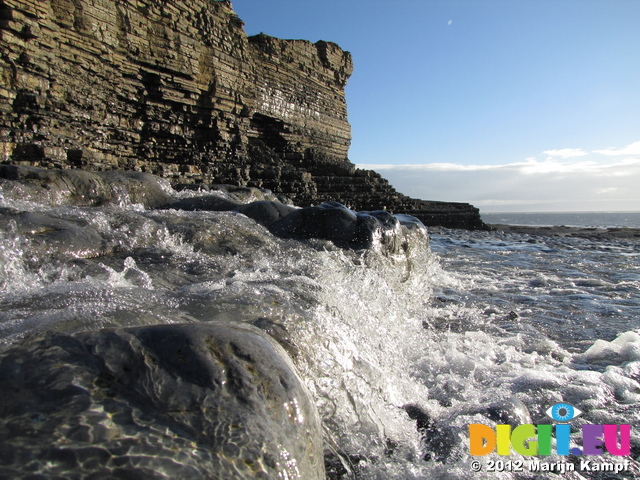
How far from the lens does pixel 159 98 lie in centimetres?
1144

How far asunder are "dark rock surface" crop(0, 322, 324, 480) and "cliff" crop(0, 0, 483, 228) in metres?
7.54

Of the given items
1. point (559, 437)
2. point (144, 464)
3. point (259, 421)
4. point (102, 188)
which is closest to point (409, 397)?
point (559, 437)

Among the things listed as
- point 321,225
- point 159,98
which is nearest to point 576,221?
point 159,98

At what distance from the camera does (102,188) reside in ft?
15.2

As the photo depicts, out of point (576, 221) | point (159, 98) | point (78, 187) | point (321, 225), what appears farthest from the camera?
point (576, 221)

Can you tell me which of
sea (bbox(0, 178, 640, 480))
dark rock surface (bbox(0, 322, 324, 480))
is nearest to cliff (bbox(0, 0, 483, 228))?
sea (bbox(0, 178, 640, 480))

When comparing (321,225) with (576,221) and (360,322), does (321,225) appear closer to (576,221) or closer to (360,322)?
(360,322)

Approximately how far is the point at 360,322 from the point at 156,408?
1.64 meters

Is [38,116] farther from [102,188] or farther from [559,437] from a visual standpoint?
[559,437]

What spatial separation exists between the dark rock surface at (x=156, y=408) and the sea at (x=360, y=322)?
32cm

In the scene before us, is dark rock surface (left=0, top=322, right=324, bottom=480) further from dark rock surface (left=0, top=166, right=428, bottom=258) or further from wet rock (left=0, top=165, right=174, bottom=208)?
wet rock (left=0, top=165, right=174, bottom=208)

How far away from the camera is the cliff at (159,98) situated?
7.73 metres

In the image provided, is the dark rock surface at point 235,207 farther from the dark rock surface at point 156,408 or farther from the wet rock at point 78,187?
the dark rock surface at point 156,408

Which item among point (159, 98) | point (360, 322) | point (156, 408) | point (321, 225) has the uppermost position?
point (159, 98)
